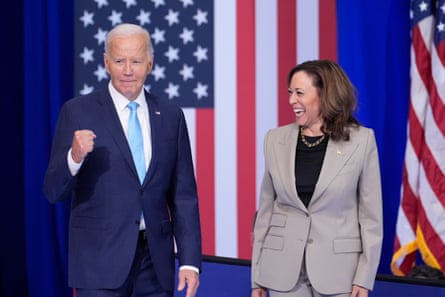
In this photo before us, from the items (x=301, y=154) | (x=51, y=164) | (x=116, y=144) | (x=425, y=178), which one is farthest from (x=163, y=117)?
(x=425, y=178)

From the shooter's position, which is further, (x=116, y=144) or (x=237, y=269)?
(x=237, y=269)

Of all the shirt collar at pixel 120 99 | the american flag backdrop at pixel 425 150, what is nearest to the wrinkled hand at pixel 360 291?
the shirt collar at pixel 120 99

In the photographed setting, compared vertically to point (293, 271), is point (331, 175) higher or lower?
higher

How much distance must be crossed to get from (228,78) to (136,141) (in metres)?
2.55

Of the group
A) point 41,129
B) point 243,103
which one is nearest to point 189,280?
point 243,103

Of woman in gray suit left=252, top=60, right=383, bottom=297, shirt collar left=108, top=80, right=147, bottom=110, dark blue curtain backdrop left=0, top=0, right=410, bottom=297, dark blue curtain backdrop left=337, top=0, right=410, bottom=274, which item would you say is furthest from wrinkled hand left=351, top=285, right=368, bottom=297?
dark blue curtain backdrop left=0, top=0, right=410, bottom=297

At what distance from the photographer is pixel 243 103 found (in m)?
4.94

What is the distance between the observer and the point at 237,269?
13.8ft

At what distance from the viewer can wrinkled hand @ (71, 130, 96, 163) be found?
224 centimetres

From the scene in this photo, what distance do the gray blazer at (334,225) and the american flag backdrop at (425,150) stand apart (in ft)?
4.28

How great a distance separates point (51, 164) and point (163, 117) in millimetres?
379

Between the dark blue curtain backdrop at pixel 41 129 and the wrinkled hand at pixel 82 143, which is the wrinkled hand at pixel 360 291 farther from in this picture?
the dark blue curtain backdrop at pixel 41 129

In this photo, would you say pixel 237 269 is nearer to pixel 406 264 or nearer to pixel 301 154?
pixel 406 264

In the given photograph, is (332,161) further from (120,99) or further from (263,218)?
(120,99)
